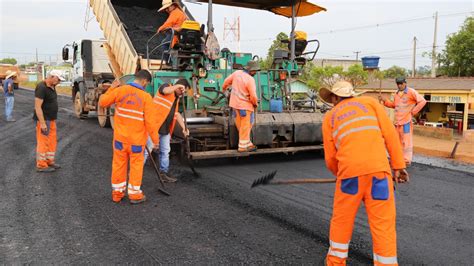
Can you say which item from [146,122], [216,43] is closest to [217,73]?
[216,43]

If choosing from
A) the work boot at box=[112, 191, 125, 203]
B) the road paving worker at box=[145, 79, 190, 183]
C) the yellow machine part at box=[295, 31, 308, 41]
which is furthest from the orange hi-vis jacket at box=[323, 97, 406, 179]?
the yellow machine part at box=[295, 31, 308, 41]

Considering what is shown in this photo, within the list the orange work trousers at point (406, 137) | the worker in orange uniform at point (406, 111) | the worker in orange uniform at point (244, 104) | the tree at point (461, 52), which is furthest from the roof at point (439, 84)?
the worker in orange uniform at point (244, 104)

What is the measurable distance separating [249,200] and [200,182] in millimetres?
1074

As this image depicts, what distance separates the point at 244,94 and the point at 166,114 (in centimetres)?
139

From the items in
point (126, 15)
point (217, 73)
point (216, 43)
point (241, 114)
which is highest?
point (126, 15)

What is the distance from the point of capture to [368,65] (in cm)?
746

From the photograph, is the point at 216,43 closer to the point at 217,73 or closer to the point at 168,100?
the point at 217,73

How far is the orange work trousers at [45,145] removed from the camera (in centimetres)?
618

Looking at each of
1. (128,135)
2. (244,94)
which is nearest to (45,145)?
(128,135)

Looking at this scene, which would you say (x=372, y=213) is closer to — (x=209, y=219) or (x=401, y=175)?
(x=401, y=175)

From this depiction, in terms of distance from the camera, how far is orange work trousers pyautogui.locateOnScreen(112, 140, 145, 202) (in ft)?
15.6

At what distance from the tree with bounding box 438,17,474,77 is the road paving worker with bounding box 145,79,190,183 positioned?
74.7 feet

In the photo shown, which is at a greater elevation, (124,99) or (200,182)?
(124,99)

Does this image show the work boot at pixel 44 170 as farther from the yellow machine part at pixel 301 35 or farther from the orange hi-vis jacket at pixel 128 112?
the yellow machine part at pixel 301 35
